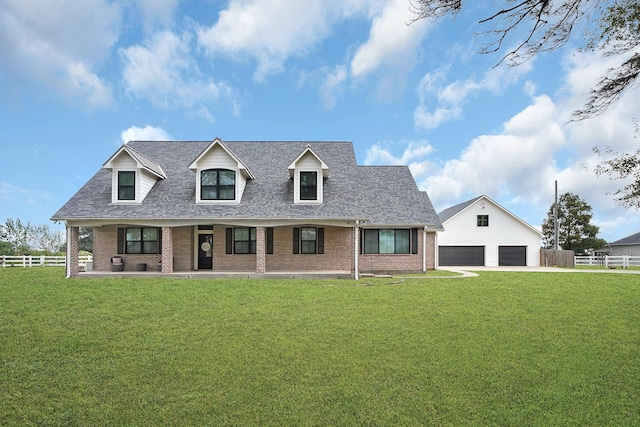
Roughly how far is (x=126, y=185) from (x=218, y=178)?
455 cm

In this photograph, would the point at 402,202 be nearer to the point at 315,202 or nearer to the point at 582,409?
the point at 315,202

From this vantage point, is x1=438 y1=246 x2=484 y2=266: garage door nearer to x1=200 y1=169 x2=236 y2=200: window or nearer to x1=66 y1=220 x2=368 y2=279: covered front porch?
x1=66 y1=220 x2=368 y2=279: covered front porch

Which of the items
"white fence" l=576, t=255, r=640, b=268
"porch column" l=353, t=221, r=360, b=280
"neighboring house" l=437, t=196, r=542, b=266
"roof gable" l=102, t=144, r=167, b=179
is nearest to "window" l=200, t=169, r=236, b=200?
"roof gable" l=102, t=144, r=167, b=179

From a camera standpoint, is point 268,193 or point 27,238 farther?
point 27,238

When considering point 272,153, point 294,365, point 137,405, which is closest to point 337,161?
point 272,153

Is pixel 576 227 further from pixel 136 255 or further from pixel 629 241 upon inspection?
pixel 136 255

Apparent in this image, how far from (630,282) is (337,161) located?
15411 millimetres

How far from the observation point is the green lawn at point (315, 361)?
18.9ft

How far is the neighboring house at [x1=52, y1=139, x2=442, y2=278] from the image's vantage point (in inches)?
784

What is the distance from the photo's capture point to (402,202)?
25.3 meters

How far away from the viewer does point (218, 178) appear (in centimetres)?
2089

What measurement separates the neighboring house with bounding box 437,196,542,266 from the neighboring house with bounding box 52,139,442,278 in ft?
36.8

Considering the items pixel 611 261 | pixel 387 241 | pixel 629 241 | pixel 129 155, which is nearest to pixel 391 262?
pixel 387 241

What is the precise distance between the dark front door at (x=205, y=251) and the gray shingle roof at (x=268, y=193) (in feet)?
7.09
